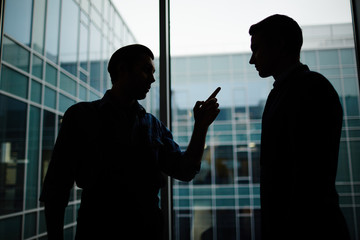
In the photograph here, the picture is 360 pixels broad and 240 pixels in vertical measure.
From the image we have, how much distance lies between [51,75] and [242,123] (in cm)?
146

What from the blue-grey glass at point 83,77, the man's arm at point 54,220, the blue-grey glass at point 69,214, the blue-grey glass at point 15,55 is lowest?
the blue-grey glass at point 69,214

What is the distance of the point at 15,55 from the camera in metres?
2.00

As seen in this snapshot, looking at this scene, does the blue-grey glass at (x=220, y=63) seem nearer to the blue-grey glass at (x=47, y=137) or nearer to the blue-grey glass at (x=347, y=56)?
the blue-grey glass at (x=347, y=56)

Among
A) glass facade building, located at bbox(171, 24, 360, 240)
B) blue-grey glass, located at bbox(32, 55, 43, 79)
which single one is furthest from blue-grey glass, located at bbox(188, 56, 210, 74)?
blue-grey glass, located at bbox(32, 55, 43, 79)

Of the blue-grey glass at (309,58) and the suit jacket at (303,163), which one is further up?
the blue-grey glass at (309,58)

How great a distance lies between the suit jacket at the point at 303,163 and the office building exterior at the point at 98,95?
897 mm

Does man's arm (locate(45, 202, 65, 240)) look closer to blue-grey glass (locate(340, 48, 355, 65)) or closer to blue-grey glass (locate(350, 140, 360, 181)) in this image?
blue-grey glass (locate(350, 140, 360, 181))

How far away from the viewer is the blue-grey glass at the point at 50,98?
1.95m

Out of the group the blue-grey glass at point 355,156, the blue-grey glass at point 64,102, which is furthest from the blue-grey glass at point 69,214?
the blue-grey glass at point 355,156

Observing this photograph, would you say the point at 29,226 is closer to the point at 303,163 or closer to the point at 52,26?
the point at 52,26

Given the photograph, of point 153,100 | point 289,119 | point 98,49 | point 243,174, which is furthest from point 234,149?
point 289,119

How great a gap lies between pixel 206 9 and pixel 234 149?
1.26m

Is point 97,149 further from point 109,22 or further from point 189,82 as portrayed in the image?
point 109,22

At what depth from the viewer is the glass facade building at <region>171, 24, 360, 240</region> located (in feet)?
5.70
